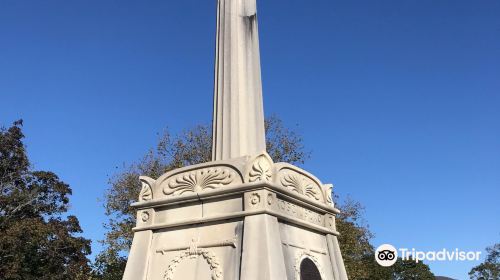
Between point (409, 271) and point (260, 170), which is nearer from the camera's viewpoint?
point (260, 170)

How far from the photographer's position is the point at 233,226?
562cm

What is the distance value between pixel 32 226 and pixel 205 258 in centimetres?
1997

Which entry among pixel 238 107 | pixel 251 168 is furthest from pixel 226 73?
pixel 251 168

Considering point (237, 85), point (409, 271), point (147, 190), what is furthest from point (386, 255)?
point (409, 271)

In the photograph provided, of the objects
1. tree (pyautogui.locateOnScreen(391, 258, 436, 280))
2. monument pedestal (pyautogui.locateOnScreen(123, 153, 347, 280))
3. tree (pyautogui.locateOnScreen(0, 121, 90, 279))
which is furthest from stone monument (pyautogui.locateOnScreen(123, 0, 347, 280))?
tree (pyautogui.locateOnScreen(391, 258, 436, 280))

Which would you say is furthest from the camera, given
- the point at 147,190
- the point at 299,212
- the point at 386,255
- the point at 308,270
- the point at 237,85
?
the point at 386,255

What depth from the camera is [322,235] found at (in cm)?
669

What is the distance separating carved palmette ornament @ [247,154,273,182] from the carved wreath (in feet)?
3.03

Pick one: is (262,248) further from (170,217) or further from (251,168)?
(170,217)

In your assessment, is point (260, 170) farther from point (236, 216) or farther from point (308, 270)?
point (308, 270)

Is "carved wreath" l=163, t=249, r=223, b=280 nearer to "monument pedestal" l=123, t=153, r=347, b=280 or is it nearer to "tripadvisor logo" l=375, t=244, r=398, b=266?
"monument pedestal" l=123, t=153, r=347, b=280

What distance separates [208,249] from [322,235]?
68.3 inches

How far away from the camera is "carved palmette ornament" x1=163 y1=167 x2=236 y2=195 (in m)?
5.85

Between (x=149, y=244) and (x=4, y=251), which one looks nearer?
(x=149, y=244)
